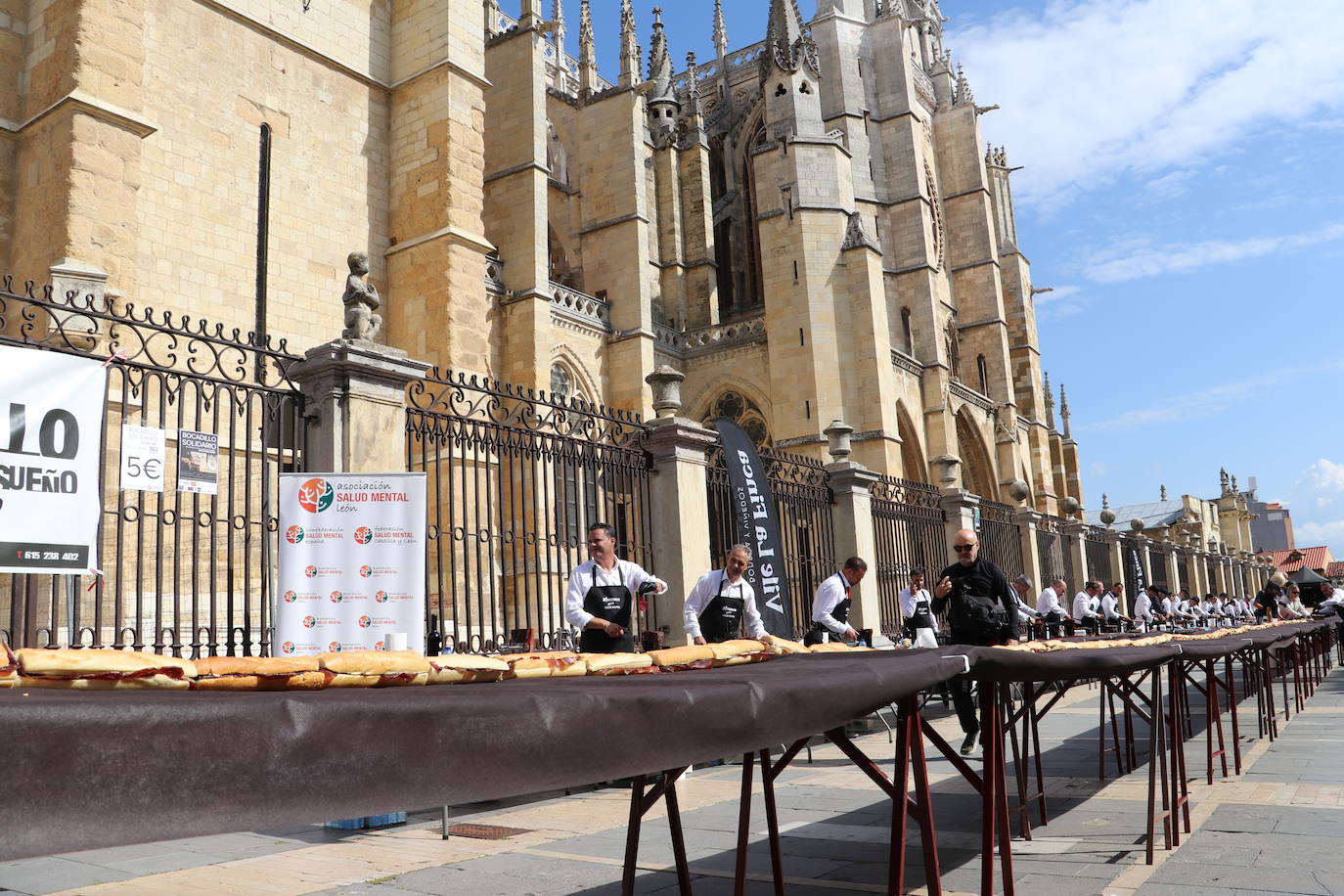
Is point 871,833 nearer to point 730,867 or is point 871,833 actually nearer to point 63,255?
point 730,867

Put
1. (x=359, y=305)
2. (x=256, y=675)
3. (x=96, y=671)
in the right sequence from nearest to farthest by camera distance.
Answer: (x=96, y=671)
(x=256, y=675)
(x=359, y=305)

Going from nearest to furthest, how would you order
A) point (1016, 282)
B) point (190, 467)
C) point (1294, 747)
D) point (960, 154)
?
point (190, 467), point (1294, 747), point (960, 154), point (1016, 282)

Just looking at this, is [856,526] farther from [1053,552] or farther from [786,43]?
[786,43]

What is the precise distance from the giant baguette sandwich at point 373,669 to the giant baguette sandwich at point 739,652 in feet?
3.72

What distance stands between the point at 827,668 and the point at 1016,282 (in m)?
38.4

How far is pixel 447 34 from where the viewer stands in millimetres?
15008

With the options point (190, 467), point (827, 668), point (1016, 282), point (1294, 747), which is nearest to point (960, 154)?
point (1016, 282)

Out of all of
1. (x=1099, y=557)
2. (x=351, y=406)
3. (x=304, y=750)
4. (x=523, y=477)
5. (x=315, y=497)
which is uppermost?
(x=351, y=406)

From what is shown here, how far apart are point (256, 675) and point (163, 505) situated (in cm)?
745

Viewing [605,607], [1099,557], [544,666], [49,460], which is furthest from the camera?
[1099,557]

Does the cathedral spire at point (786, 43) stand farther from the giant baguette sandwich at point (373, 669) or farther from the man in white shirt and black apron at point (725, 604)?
the giant baguette sandwich at point (373, 669)

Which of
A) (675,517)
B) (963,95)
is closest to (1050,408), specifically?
(963,95)

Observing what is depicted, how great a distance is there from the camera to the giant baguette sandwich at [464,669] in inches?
74.6

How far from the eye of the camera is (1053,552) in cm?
2061
